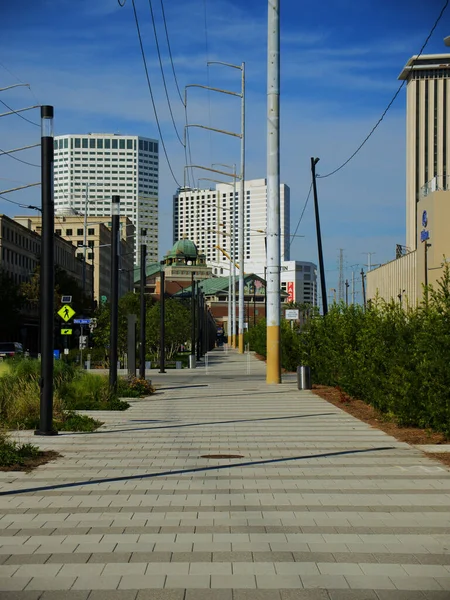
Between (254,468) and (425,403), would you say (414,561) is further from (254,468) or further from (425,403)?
(425,403)

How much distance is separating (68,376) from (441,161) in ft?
566

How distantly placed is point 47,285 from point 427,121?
178749mm

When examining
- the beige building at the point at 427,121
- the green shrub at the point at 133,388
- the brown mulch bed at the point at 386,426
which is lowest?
the brown mulch bed at the point at 386,426

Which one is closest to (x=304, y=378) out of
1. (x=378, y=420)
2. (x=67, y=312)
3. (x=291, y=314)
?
(x=291, y=314)

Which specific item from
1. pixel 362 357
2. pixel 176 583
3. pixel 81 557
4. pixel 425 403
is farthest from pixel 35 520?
pixel 362 357

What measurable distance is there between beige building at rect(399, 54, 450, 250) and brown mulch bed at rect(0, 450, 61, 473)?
17181cm

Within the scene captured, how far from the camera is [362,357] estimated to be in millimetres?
20812

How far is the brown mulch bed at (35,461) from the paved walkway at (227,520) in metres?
0.24

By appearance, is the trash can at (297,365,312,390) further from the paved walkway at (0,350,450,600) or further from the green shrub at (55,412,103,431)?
the paved walkway at (0,350,450,600)

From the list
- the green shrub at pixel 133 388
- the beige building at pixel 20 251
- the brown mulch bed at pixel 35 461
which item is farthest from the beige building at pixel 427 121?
the brown mulch bed at pixel 35 461

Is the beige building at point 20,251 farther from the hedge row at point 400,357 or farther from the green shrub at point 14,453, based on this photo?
the green shrub at point 14,453

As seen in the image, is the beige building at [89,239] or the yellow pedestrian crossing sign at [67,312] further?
the beige building at [89,239]

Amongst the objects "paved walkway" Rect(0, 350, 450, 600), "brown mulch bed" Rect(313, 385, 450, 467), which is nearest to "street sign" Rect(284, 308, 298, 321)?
"brown mulch bed" Rect(313, 385, 450, 467)

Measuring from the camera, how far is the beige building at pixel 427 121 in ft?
593
